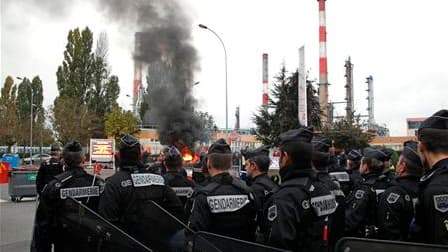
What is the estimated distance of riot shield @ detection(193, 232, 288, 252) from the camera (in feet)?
8.20

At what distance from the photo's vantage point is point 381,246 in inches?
79.2

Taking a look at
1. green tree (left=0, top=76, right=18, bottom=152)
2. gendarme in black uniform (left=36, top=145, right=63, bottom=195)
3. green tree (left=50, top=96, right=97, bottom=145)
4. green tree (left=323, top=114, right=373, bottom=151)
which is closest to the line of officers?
gendarme in black uniform (left=36, top=145, right=63, bottom=195)

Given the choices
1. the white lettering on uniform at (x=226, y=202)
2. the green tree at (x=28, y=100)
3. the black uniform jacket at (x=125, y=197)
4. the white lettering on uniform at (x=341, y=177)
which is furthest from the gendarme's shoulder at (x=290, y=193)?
the green tree at (x=28, y=100)

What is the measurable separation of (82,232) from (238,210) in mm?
1226

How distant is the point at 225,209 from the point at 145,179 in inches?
41.9

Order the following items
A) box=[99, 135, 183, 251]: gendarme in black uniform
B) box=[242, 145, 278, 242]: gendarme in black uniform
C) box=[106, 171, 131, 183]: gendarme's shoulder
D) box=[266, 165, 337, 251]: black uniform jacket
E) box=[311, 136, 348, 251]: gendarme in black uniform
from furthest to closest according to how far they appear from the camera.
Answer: box=[242, 145, 278, 242]: gendarme in black uniform → box=[106, 171, 131, 183]: gendarme's shoulder → box=[99, 135, 183, 251]: gendarme in black uniform → box=[311, 136, 348, 251]: gendarme in black uniform → box=[266, 165, 337, 251]: black uniform jacket

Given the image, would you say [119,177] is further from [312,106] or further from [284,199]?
[312,106]

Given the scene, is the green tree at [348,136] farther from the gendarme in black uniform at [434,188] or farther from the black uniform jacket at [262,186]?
the gendarme in black uniform at [434,188]

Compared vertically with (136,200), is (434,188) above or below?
above

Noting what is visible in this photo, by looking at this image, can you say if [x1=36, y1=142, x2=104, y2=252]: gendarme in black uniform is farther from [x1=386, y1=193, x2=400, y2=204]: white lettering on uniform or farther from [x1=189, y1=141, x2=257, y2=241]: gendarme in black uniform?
[x1=386, y1=193, x2=400, y2=204]: white lettering on uniform

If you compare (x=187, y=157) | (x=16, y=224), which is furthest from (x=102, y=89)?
(x=16, y=224)

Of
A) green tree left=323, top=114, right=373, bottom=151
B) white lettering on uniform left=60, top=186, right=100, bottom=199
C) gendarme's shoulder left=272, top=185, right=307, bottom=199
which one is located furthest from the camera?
green tree left=323, top=114, right=373, bottom=151

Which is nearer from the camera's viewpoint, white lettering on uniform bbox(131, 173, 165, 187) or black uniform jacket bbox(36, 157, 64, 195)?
white lettering on uniform bbox(131, 173, 165, 187)

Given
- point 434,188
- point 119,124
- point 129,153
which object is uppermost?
point 119,124
